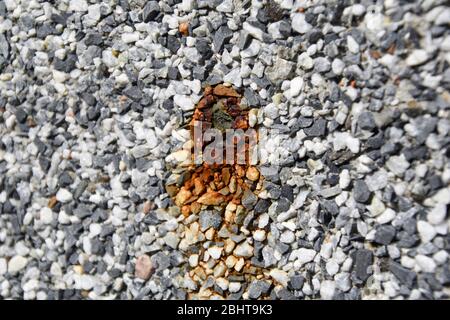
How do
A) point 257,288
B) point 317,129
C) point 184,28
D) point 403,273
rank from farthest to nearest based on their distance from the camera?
point 184,28 → point 257,288 → point 317,129 → point 403,273

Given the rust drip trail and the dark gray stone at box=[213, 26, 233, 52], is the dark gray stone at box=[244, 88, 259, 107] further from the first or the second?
the dark gray stone at box=[213, 26, 233, 52]

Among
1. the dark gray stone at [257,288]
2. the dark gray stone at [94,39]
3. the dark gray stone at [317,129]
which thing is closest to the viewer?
the dark gray stone at [317,129]

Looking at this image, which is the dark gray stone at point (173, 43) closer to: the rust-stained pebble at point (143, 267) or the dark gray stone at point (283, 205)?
the dark gray stone at point (283, 205)

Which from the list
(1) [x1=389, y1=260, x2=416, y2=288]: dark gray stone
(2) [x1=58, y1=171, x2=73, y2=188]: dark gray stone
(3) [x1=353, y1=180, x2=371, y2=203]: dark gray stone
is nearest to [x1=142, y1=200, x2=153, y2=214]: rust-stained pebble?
(2) [x1=58, y1=171, x2=73, y2=188]: dark gray stone

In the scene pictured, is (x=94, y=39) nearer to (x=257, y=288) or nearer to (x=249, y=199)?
(x=249, y=199)

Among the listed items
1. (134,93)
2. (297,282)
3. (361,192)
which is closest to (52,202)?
(134,93)

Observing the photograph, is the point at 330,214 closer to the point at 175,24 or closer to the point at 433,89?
the point at 433,89

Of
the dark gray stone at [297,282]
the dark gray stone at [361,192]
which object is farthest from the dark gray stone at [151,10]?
the dark gray stone at [297,282]

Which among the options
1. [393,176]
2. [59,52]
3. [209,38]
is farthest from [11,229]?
[393,176]
